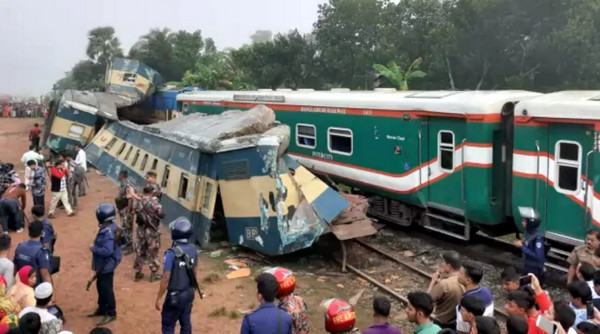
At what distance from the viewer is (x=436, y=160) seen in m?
11.5

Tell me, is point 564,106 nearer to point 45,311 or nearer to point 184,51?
point 45,311

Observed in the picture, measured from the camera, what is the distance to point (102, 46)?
55.0 m

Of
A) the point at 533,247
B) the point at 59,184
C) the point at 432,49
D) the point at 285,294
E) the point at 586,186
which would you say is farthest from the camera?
the point at 432,49

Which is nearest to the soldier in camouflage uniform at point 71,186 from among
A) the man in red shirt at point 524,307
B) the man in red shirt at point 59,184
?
the man in red shirt at point 59,184

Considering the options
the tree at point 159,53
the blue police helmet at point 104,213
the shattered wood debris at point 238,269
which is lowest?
the shattered wood debris at point 238,269

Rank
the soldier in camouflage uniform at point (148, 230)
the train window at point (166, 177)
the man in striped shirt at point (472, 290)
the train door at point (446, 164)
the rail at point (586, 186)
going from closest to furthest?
1. the man in striped shirt at point (472, 290)
2. the rail at point (586, 186)
3. the soldier in camouflage uniform at point (148, 230)
4. the train door at point (446, 164)
5. the train window at point (166, 177)

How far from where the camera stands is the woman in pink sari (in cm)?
562

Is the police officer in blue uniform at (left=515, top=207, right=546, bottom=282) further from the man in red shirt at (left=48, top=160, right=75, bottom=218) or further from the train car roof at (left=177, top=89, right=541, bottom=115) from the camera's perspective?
the man in red shirt at (left=48, top=160, right=75, bottom=218)

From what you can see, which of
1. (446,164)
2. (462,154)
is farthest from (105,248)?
(446,164)

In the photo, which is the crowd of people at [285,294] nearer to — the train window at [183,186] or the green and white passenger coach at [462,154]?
the green and white passenger coach at [462,154]

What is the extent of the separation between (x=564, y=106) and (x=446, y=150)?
271cm

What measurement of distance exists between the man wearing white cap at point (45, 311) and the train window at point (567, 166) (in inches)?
296

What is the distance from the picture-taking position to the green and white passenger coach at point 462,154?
9016 millimetres

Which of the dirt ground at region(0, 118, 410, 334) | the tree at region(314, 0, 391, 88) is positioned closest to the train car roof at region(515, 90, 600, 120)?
the dirt ground at region(0, 118, 410, 334)
